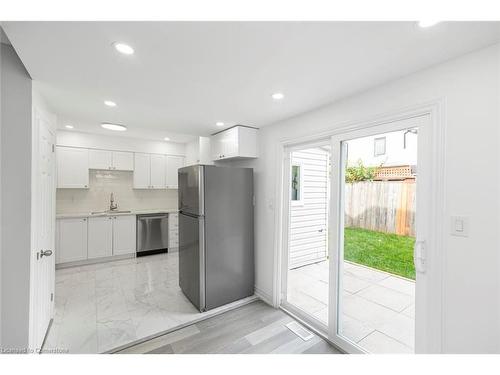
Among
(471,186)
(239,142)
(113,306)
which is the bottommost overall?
(113,306)

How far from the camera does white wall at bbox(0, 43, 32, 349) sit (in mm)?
1524

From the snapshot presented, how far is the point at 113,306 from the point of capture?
270 centimetres

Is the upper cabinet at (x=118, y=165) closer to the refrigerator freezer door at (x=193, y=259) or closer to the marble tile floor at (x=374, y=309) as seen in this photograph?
the refrigerator freezer door at (x=193, y=259)

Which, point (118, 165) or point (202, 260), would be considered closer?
point (202, 260)

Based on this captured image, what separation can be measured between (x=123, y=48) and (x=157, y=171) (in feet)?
13.0

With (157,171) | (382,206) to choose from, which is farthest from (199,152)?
(382,206)

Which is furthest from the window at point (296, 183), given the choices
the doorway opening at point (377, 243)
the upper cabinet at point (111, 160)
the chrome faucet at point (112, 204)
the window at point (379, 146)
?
the chrome faucet at point (112, 204)

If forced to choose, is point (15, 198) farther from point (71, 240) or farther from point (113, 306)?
point (71, 240)

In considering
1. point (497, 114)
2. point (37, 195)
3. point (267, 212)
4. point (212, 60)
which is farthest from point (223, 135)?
point (497, 114)

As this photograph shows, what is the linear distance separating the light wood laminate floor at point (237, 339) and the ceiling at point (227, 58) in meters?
2.28

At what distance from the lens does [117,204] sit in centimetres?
475

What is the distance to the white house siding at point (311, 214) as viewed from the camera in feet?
11.4

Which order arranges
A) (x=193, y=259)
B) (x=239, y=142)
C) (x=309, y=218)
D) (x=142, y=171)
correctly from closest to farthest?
(x=193, y=259), (x=239, y=142), (x=309, y=218), (x=142, y=171)

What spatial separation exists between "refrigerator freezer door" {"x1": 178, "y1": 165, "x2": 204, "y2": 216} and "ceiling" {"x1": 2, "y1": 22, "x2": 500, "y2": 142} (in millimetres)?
780
